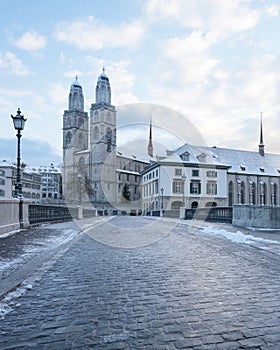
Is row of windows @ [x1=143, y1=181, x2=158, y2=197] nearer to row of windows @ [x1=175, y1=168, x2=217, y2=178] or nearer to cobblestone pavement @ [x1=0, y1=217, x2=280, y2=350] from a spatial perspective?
row of windows @ [x1=175, y1=168, x2=217, y2=178]

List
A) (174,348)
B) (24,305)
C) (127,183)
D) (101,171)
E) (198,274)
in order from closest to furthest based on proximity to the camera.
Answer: (174,348), (24,305), (198,274), (101,171), (127,183)

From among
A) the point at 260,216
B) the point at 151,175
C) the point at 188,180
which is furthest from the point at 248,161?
the point at 260,216

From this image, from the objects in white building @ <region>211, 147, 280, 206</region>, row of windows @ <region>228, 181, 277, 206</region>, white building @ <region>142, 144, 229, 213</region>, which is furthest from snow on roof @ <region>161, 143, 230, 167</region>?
row of windows @ <region>228, 181, 277, 206</region>

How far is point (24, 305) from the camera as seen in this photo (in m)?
4.53

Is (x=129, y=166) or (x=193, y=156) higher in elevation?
(x=129, y=166)

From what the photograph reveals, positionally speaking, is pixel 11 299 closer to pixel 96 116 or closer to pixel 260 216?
pixel 260 216

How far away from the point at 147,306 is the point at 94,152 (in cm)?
9608

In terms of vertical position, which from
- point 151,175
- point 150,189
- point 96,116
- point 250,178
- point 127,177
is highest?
point 96,116

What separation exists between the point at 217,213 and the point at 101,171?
73.6 m

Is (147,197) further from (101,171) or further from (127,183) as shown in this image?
(127,183)

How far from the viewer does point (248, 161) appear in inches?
3120

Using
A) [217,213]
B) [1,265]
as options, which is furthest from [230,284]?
[217,213]

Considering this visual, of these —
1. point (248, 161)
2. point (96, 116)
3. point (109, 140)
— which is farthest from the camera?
point (96, 116)

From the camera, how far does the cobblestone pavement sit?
337cm
